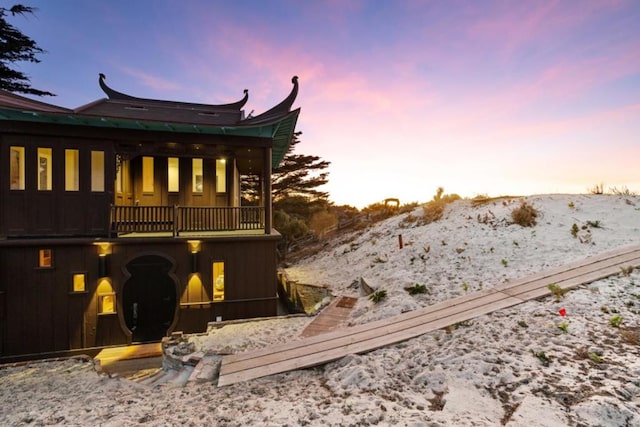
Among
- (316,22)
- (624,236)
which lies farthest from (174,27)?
(624,236)

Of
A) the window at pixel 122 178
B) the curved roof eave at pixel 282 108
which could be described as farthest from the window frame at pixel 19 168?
the curved roof eave at pixel 282 108

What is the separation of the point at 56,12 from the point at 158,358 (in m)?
22.3

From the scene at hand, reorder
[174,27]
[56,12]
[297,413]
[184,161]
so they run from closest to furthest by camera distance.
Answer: [297,413] → [184,161] → [174,27] → [56,12]

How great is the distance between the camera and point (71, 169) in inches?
349

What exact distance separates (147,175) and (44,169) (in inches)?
132

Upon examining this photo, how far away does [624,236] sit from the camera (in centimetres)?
866

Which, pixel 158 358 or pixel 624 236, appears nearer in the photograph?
pixel 158 358

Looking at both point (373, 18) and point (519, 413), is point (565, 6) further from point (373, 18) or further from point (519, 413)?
point (519, 413)

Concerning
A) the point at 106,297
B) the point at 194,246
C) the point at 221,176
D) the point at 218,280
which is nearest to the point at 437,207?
the point at 221,176

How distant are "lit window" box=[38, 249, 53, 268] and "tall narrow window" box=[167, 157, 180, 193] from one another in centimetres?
462

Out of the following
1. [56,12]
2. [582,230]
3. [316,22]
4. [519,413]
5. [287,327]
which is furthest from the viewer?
[56,12]

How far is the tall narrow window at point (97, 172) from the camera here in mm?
9148

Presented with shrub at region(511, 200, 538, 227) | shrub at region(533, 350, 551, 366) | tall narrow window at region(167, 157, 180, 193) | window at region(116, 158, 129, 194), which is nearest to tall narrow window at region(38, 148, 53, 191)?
window at region(116, 158, 129, 194)

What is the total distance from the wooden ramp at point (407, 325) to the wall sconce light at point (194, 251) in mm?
4628
